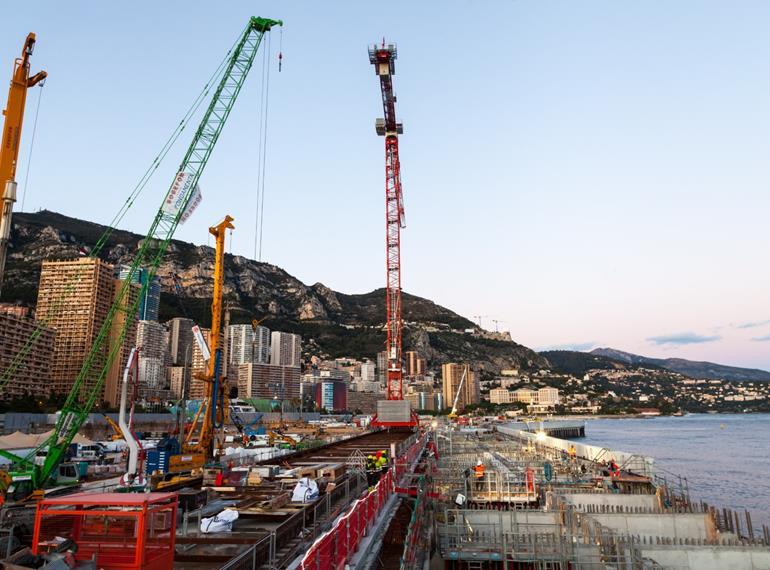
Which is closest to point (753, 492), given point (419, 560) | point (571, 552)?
point (571, 552)

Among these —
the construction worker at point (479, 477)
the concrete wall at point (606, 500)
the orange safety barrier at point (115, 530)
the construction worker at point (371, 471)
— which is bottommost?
the concrete wall at point (606, 500)

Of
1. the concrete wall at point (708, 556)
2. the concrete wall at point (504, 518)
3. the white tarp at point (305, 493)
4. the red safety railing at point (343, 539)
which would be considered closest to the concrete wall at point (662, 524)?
the concrete wall at point (504, 518)

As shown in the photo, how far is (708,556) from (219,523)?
2290 cm

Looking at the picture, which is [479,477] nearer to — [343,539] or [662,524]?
[662,524]

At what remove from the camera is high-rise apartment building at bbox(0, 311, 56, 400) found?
6599 inches

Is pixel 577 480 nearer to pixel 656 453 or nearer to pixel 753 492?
pixel 753 492

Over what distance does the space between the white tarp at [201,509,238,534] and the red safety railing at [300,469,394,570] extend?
14.7ft

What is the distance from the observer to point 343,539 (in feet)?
44.5

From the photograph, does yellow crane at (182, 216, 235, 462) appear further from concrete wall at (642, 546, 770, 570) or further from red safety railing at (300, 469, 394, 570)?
concrete wall at (642, 546, 770, 570)

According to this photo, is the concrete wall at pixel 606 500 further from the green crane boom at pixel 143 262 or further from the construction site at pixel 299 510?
the green crane boom at pixel 143 262

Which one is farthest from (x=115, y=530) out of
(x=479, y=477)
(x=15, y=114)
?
(x=479, y=477)

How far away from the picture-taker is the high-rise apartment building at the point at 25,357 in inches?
6599

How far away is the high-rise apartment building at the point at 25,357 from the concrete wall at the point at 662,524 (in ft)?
571

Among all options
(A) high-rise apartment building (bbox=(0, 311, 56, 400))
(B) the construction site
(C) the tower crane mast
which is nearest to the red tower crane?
(C) the tower crane mast
